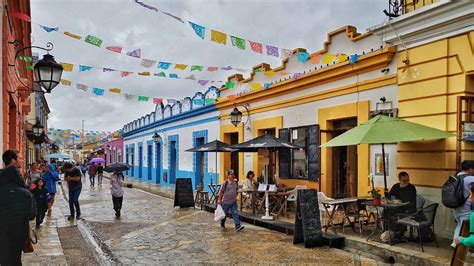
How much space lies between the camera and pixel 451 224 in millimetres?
7789

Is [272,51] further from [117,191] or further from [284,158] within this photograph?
[117,191]

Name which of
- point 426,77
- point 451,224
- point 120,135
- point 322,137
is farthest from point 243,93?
point 120,135

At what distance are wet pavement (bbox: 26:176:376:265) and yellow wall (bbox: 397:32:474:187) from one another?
2328mm

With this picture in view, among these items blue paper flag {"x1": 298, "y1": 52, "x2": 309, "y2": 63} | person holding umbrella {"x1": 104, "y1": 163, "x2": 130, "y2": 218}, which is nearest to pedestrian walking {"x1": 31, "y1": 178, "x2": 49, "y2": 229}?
person holding umbrella {"x1": 104, "y1": 163, "x2": 130, "y2": 218}

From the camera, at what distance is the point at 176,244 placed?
819cm

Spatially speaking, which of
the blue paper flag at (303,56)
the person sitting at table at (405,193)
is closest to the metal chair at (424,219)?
the person sitting at table at (405,193)

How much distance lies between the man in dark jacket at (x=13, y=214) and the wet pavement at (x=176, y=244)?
2.07 metres

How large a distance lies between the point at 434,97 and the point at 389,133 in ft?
4.38

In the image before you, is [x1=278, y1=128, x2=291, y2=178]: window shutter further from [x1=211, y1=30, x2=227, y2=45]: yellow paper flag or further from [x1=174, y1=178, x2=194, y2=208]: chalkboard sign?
[x1=211, y1=30, x2=227, y2=45]: yellow paper flag

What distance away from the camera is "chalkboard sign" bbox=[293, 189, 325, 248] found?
7.81 metres

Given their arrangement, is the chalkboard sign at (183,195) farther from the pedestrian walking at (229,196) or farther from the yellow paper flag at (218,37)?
the yellow paper flag at (218,37)

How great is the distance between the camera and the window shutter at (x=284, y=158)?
12992mm

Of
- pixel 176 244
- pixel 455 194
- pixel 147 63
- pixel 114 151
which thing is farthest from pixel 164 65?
pixel 114 151

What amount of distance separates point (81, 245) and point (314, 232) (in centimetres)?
422
